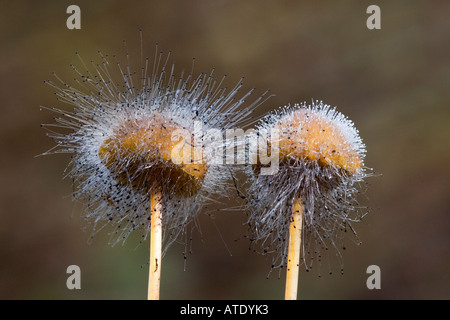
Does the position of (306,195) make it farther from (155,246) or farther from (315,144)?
(155,246)

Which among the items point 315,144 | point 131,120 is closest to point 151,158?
point 131,120

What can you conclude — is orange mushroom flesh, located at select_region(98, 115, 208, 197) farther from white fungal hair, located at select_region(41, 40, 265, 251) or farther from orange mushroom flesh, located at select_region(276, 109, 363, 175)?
orange mushroom flesh, located at select_region(276, 109, 363, 175)

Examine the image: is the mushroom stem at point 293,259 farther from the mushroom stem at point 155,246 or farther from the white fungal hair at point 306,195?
the mushroom stem at point 155,246

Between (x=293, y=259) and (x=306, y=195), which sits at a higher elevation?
(x=306, y=195)

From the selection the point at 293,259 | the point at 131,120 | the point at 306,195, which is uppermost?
the point at 131,120

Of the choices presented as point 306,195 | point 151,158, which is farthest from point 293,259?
point 151,158

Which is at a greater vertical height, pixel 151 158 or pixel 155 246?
pixel 151 158

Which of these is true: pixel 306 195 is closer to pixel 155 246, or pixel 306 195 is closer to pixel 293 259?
pixel 293 259

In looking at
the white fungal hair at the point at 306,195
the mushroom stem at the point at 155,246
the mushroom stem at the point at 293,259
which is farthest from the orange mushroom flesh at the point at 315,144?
the mushroom stem at the point at 155,246
